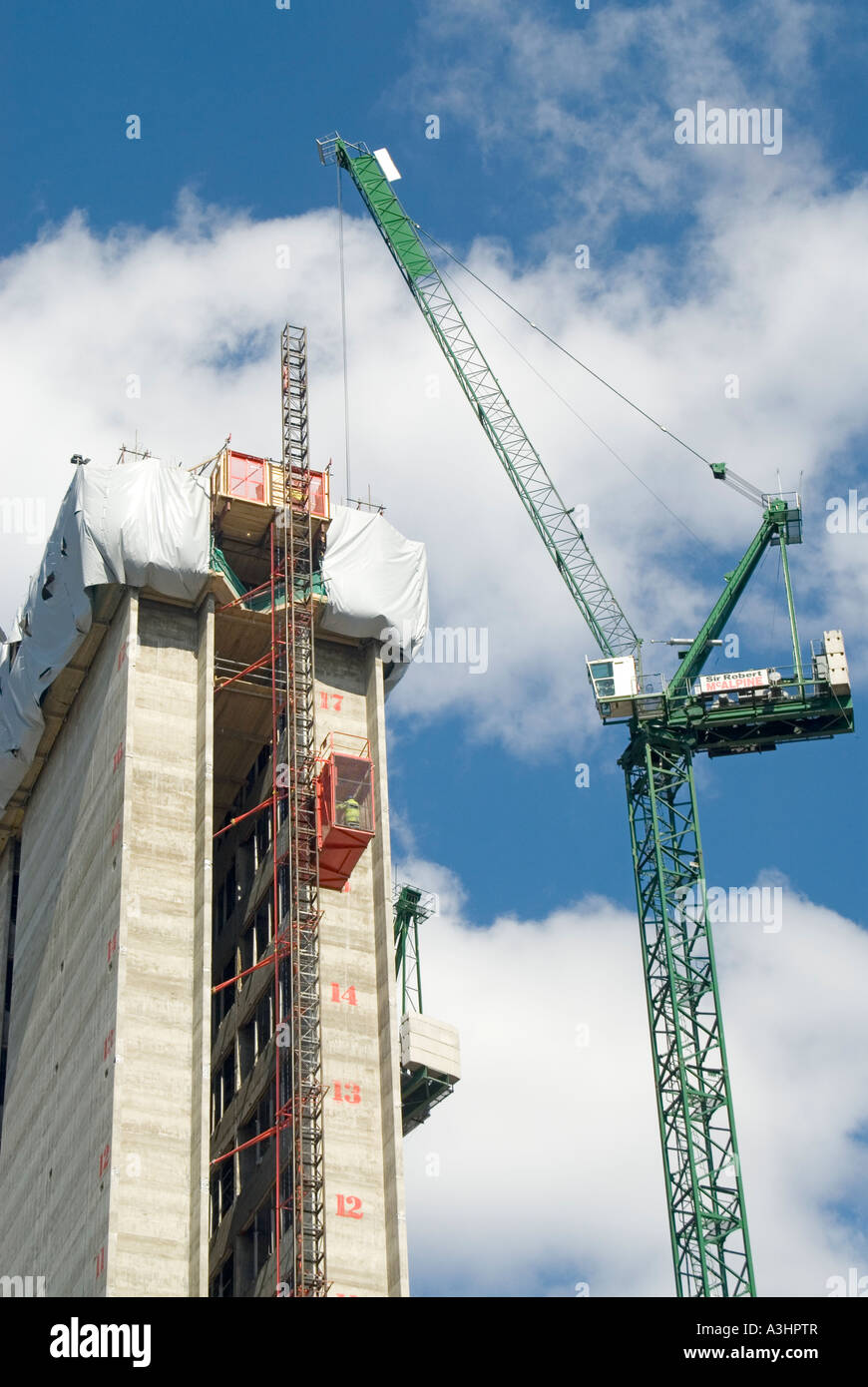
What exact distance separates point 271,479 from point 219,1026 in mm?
23359

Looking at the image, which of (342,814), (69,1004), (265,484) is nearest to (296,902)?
(342,814)

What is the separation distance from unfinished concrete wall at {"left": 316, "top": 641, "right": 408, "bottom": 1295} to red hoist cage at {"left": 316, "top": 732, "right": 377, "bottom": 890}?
63.1 inches

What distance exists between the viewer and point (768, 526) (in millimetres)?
127125

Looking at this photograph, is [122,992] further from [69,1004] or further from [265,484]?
[265,484]

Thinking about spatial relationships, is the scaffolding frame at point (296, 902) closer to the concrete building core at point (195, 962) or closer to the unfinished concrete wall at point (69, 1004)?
the concrete building core at point (195, 962)

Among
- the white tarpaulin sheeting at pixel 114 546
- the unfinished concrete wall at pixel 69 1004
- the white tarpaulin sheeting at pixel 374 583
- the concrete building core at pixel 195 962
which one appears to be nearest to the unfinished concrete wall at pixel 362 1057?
the concrete building core at pixel 195 962

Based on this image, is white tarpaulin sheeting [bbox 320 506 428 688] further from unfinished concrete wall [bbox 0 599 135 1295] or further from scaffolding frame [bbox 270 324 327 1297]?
unfinished concrete wall [bbox 0 599 135 1295]

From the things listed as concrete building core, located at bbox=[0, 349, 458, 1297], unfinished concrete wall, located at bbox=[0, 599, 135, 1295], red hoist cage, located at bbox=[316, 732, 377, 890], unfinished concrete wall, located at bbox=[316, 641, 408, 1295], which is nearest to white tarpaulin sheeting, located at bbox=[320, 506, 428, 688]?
concrete building core, located at bbox=[0, 349, 458, 1297]

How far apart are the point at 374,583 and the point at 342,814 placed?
12302mm

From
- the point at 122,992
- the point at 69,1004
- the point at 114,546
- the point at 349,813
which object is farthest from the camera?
the point at 114,546

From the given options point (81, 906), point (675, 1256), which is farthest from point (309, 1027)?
point (675, 1256)

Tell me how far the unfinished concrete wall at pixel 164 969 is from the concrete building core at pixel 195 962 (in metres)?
0.09

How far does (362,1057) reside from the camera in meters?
81.8
